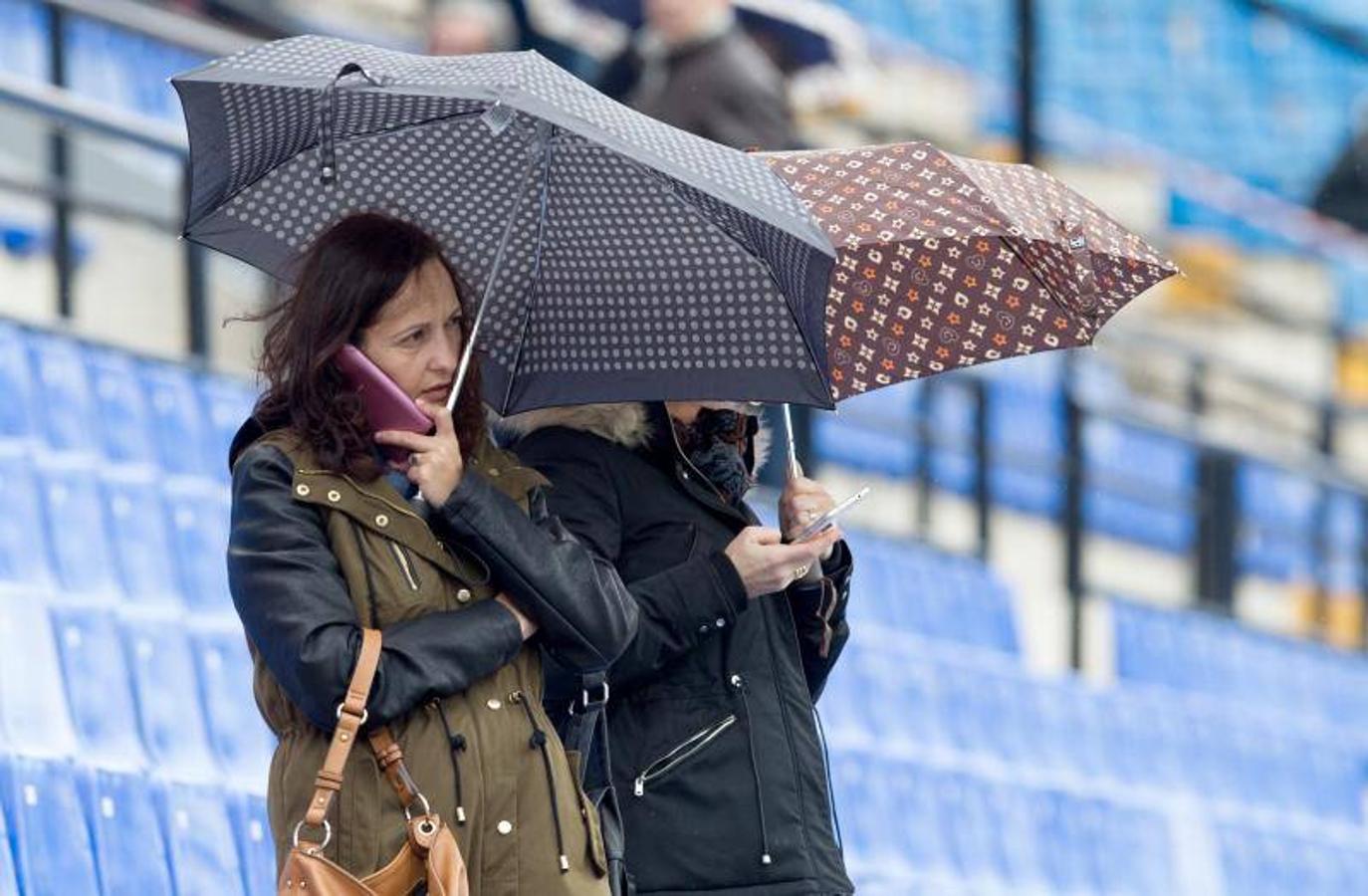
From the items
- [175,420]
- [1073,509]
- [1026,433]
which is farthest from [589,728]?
[1026,433]

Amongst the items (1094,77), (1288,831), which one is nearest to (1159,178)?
(1094,77)

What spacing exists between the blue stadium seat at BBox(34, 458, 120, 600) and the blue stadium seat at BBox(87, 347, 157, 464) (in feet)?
1.00

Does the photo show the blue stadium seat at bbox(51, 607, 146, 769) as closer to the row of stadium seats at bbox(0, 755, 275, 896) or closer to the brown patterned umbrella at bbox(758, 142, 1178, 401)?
the row of stadium seats at bbox(0, 755, 275, 896)

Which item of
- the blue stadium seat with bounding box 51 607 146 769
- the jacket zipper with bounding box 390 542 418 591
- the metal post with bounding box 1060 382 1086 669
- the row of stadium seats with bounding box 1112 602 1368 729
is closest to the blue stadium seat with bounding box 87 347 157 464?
the blue stadium seat with bounding box 51 607 146 769

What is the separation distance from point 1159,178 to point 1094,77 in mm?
661

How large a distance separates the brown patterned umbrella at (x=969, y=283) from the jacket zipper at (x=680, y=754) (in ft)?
1.78

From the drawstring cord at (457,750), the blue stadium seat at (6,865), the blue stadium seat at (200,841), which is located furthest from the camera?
the blue stadium seat at (200,841)

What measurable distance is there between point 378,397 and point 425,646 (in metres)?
0.27

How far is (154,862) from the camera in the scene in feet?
13.6

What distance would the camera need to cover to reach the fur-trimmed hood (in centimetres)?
318

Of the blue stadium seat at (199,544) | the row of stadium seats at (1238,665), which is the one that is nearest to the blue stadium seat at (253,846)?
the blue stadium seat at (199,544)

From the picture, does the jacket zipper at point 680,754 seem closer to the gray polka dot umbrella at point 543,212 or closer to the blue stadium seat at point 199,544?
the gray polka dot umbrella at point 543,212

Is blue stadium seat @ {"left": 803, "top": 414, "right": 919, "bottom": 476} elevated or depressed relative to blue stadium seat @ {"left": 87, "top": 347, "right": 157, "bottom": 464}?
depressed

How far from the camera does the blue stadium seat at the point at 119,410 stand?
5.27 metres
